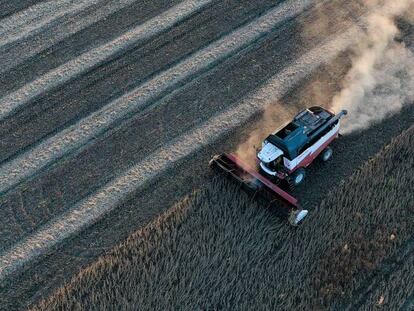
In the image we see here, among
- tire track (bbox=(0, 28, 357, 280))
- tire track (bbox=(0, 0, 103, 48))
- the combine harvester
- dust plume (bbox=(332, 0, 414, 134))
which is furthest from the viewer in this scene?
tire track (bbox=(0, 0, 103, 48))

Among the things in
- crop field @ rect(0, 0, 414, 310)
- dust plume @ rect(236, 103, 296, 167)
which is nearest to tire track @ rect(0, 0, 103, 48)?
crop field @ rect(0, 0, 414, 310)

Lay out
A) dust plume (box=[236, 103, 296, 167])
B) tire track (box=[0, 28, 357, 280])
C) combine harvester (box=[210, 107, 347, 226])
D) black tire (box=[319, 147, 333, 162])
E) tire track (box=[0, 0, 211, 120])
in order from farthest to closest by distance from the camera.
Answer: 1. tire track (box=[0, 0, 211, 120])
2. dust plume (box=[236, 103, 296, 167])
3. black tire (box=[319, 147, 333, 162])
4. tire track (box=[0, 28, 357, 280])
5. combine harvester (box=[210, 107, 347, 226])

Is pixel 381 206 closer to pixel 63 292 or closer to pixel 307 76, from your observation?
pixel 307 76

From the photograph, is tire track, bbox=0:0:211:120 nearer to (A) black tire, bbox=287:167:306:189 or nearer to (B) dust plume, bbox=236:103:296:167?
(B) dust plume, bbox=236:103:296:167

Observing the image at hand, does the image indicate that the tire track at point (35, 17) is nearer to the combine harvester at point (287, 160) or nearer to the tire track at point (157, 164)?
the tire track at point (157, 164)

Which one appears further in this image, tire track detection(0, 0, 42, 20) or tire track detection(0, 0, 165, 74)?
tire track detection(0, 0, 42, 20)

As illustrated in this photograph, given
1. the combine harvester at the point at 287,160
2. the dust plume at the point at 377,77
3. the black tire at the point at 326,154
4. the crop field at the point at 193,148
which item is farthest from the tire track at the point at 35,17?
the black tire at the point at 326,154
